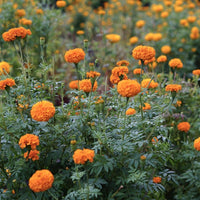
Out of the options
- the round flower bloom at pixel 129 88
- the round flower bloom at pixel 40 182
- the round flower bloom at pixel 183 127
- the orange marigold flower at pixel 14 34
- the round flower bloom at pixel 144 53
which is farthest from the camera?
the round flower bloom at pixel 183 127

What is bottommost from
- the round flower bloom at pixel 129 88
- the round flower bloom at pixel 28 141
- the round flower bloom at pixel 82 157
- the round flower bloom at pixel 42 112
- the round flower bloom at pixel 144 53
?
the round flower bloom at pixel 82 157

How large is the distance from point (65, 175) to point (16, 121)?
0.44m

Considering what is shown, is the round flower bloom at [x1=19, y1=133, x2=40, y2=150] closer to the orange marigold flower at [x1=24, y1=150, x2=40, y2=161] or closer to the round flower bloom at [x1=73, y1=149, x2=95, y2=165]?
the orange marigold flower at [x1=24, y1=150, x2=40, y2=161]

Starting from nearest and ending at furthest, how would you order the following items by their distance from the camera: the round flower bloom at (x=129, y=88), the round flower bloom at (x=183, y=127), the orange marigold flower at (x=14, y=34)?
the round flower bloom at (x=129, y=88), the orange marigold flower at (x=14, y=34), the round flower bloom at (x=183, y=127)

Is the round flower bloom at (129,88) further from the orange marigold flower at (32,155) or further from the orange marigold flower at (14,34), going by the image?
the orange marigold flower at (14,34)

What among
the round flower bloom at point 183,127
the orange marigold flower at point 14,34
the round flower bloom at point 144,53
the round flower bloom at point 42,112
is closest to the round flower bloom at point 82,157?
the round flower bloom at point 42,112

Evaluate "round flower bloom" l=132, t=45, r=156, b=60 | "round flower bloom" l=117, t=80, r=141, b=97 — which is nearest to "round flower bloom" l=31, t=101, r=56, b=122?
"round flower bloom" l=117, t=80, r=141, b=97

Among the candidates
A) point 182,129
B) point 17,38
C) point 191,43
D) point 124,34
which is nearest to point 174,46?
point 191,43

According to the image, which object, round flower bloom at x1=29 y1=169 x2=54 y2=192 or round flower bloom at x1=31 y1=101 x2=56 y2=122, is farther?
round flower bloom at x1=31 y1=101 x2=56 y2=122

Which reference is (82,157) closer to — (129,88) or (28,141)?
(28,141)

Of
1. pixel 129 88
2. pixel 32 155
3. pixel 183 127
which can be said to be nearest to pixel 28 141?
pixel 32 155

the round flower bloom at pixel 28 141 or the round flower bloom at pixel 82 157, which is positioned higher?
the round flower bloom at pixel 28 141

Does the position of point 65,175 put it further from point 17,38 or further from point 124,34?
point 124,34

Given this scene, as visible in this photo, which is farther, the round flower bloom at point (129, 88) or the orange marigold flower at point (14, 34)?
the orange marigold flower at point (14, 34)
